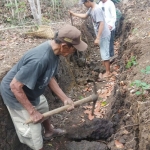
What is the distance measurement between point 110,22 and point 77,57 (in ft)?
5.34

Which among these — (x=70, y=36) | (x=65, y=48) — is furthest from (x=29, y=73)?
(x=70, y=36)

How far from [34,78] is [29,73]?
9 centimetres

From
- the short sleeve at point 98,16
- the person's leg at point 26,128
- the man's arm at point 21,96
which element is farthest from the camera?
the short sleeve at point 98,16

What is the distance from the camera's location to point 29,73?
311 centimetres

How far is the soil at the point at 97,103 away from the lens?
3.81m

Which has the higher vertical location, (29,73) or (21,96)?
(29,73)

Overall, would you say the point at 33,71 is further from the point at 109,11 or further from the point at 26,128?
the point at 109,11

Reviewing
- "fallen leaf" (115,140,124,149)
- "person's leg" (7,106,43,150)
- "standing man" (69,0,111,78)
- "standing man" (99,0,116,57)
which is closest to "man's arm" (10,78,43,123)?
"person's leg" (7,106,43,150)

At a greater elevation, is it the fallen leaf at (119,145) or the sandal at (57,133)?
the fallen leaf at (119,145)

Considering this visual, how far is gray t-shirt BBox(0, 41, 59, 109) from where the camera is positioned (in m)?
3.10

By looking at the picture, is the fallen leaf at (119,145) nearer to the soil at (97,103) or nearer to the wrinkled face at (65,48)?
the soil at (97,103)

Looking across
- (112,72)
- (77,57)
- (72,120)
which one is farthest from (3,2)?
(72,120)

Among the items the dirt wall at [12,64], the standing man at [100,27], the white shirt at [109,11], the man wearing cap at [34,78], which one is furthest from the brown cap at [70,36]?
the white shirt at [109,11]

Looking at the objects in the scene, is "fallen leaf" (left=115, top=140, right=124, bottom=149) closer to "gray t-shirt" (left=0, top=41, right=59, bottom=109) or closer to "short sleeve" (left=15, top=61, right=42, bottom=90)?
"gray t-shirt" (left=0, top=41, right=59, bottom=109)
